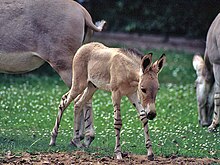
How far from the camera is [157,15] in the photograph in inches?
868

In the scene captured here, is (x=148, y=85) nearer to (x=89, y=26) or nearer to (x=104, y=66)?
(x=104, y=66)

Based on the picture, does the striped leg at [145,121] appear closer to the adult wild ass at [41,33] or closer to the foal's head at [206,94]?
the adult wild ass at [41,33]

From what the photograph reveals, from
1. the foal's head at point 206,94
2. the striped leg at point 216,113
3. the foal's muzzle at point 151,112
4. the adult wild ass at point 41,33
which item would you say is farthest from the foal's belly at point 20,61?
the foal's head at point 206,94

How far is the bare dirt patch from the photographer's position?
8.01 meters

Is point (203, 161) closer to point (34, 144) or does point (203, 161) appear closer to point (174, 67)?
point (34, 144)

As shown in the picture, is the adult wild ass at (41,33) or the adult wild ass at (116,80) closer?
the adult wild ass at (116,80)

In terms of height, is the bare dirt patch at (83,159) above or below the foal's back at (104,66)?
below

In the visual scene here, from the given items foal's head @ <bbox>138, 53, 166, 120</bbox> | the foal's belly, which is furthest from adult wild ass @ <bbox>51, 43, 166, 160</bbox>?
the foal's belly

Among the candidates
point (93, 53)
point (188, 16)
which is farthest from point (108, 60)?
point (188, 16)

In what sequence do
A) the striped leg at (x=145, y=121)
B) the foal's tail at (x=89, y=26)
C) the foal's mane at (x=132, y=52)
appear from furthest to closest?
the foal's tail at (x=89, y=26) → the foal's mane at (x=132, y=52) → the striped leg at (x=145, y=121)

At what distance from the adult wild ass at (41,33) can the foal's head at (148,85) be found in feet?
6.30

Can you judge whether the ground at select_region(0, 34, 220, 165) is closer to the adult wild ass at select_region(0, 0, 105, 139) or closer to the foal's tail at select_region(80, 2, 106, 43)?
the adult wild ass at select_region(0, 0, 105, 139)

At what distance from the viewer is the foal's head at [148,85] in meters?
7.88

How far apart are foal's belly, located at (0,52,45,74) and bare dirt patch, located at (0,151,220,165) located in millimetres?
1943
